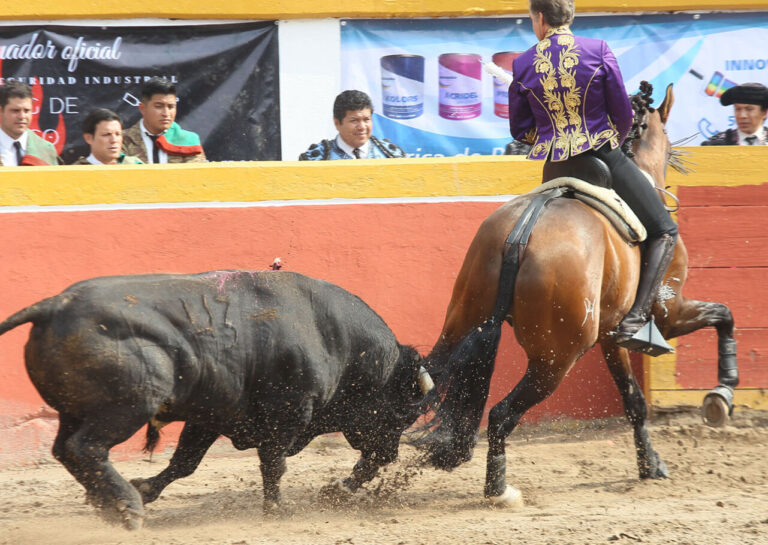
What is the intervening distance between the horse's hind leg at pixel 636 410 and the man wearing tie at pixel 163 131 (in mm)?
3083

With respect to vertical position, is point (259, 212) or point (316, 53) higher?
point (316, 53)

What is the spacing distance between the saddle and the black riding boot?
159 mm

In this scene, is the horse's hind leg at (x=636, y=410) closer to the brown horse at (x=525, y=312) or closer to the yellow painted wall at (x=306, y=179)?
the brown horse at (x=525, y=312)

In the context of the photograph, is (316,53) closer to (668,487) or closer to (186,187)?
(186,187)

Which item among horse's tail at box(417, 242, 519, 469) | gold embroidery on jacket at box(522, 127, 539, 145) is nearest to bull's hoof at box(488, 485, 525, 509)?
horse's tail at box(417, 242, 519, 469)

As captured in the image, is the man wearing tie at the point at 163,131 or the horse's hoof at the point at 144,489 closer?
the horse's hoof at the point at 144,489

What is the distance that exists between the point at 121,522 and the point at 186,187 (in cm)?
235

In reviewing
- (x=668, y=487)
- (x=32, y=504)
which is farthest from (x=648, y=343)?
(x=32, y=504)

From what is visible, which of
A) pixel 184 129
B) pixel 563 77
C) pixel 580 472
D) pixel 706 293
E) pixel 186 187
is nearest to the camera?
pixel 563 77

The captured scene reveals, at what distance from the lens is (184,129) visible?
7.70m

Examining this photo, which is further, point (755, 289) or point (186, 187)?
point (755, 289)

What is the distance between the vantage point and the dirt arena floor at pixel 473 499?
4352 mm

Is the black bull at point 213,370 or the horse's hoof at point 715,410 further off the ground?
the black bull at point 213,370

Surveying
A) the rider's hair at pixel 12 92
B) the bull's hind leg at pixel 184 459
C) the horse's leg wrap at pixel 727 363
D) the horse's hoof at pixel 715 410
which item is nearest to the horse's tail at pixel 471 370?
the bull's hind leg at pixel 184 459
